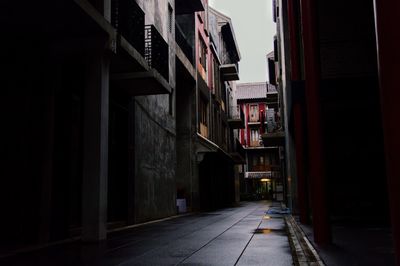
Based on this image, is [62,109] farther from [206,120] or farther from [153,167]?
[206,120]

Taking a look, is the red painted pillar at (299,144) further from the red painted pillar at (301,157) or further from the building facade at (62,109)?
the building facade at (62,109)

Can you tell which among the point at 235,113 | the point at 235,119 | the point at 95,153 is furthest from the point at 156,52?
the point at 235,113

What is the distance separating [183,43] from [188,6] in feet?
6.23

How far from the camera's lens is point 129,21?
11586 millimetres

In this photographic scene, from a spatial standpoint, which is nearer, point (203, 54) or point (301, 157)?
point (301, 157)

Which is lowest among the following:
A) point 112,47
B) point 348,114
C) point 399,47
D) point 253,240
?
point 253,240

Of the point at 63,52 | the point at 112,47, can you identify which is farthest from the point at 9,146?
the point at 112,47

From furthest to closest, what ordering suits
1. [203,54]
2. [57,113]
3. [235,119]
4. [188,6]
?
[235,119]
[203,54]
[188,6]
[57,113]

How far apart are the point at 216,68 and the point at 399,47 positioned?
1260 inches

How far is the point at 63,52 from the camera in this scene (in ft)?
30.9

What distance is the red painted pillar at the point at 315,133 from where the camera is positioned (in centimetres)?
783

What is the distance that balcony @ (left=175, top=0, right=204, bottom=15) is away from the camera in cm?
2240

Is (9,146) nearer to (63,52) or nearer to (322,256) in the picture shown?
(63,52)

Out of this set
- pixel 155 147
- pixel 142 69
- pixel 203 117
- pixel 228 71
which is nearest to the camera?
pixel 142 69
